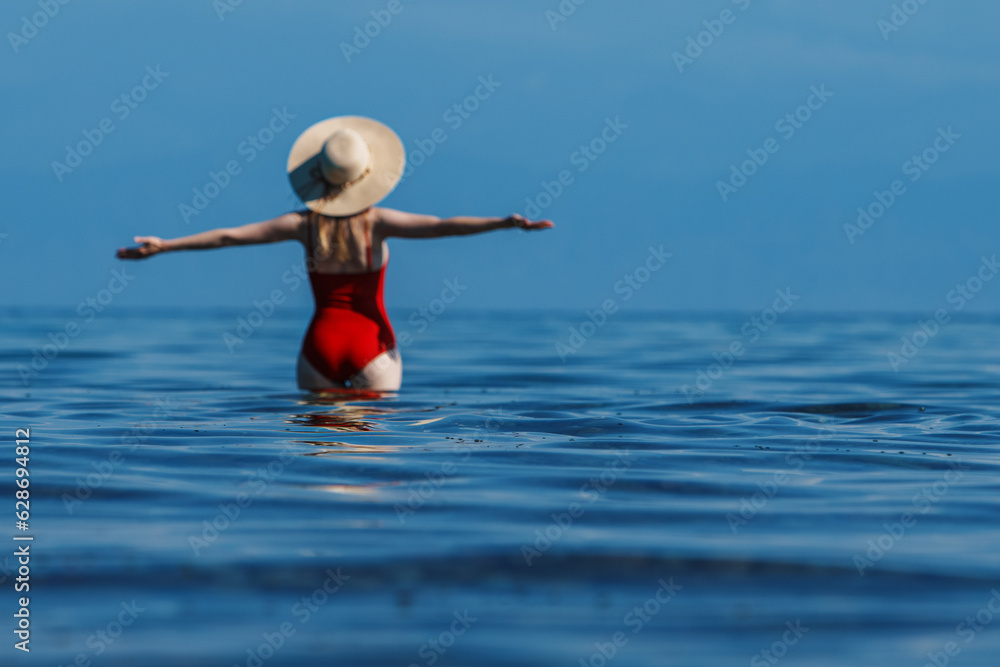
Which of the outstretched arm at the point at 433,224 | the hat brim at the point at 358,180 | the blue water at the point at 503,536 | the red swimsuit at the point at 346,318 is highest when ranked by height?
the hat brim at the point at 358,180

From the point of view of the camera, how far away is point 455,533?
4.64m

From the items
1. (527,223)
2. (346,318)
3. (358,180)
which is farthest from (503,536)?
(346,318)

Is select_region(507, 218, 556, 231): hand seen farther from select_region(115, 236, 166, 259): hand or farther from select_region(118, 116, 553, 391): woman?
select_region(115, 236, 166, 259): hand

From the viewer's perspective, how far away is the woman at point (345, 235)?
8.34 meters

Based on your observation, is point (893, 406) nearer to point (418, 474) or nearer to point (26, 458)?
point (418, 474)

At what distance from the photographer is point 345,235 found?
8672mm

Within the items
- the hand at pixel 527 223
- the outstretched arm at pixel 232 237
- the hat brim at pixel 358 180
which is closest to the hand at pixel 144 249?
the outstretched arm at pixel 232 237

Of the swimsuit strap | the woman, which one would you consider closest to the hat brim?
the woman

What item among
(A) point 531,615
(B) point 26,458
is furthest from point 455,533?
(B) point 26,458

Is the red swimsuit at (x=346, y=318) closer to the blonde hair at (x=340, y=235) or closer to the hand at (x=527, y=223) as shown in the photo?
the blonde hair at (x=340, y=235)

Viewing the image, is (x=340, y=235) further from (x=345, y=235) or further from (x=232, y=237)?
(x=232, y=237)

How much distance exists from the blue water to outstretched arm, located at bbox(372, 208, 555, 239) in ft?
4.42

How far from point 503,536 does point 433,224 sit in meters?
4.02

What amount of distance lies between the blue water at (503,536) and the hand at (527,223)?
4.59ft
